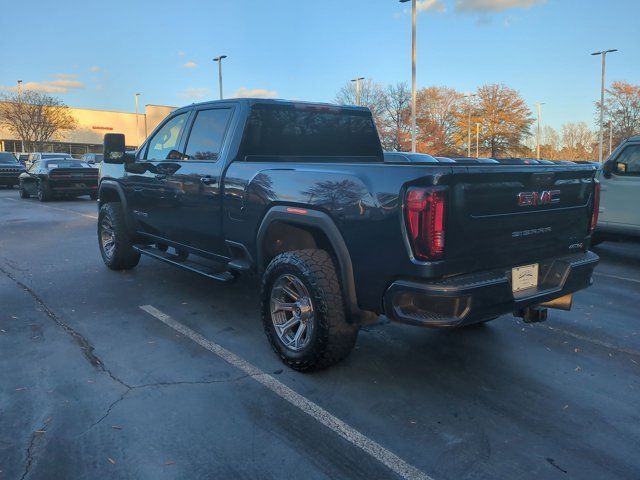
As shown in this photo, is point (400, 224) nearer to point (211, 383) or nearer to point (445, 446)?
point (445, 446)

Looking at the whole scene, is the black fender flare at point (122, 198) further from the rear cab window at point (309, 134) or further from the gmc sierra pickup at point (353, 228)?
the rear cab window at point (309, 134)

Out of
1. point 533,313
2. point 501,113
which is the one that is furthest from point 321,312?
point 501,113

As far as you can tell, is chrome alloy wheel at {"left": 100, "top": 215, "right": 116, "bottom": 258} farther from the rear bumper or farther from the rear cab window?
the rear bumper

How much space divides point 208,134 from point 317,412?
2.94 metres

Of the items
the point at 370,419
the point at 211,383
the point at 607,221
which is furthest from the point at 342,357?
the point at 607,221

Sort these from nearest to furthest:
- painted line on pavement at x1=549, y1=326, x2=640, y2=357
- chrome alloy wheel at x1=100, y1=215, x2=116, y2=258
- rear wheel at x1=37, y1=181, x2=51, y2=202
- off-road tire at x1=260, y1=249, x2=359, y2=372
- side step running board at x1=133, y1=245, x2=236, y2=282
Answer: off-road tire at x1=260, y1=249, x2=359, y2=372, painted line on pavement at x1=549, y1=326, x2=640, y2=357, side step running board at x1=133, y1=245, x2=236, y2=282, chrome alloy wheel at x1=100, y1=215, x2=116, y2=258, rear wheel at x1=37, y1=181, x2=51, y2=202

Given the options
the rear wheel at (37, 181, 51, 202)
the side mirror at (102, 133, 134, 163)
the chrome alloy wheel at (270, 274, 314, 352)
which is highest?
the side mirror at (102, 133, 134, 163)

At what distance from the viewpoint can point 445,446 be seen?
285 cm

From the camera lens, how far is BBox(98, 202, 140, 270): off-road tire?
6531mm

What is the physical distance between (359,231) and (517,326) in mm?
2425

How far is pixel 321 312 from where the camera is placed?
3457 millimetres

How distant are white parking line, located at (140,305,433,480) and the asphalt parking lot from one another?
0.04ft

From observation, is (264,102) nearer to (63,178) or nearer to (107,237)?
(107,237)

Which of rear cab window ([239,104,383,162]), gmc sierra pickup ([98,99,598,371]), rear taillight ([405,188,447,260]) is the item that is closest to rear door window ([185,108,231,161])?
gmc sierra pickup ([98,99,598,371])
